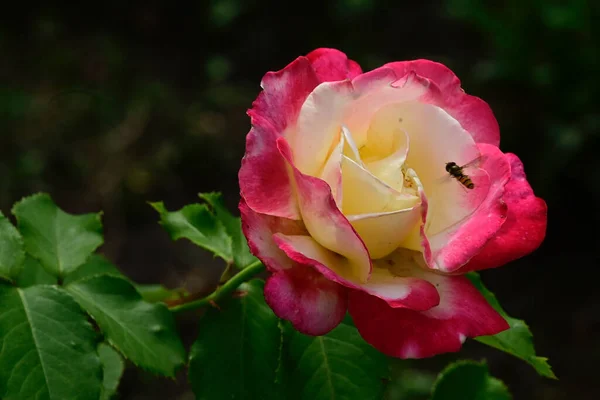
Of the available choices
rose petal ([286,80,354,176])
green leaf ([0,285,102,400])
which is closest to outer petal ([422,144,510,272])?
rose petal ([286,80,354,176])

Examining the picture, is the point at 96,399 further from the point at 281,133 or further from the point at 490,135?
the point at 490,135

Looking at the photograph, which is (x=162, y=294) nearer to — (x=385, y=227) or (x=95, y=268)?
(x=95, y=268)

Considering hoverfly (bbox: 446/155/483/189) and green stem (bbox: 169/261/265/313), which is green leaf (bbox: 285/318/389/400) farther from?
hoverfly (bbox: 446/155/483/189)

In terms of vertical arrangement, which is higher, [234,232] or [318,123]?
[318,123]

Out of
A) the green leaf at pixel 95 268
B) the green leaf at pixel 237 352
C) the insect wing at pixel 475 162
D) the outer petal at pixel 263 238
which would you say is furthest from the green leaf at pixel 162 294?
the insect wing at pixel 475 162

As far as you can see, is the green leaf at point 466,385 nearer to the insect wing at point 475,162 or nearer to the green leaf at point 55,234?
the insect wing at point 475,162

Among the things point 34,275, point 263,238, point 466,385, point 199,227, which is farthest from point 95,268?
point 466,385
